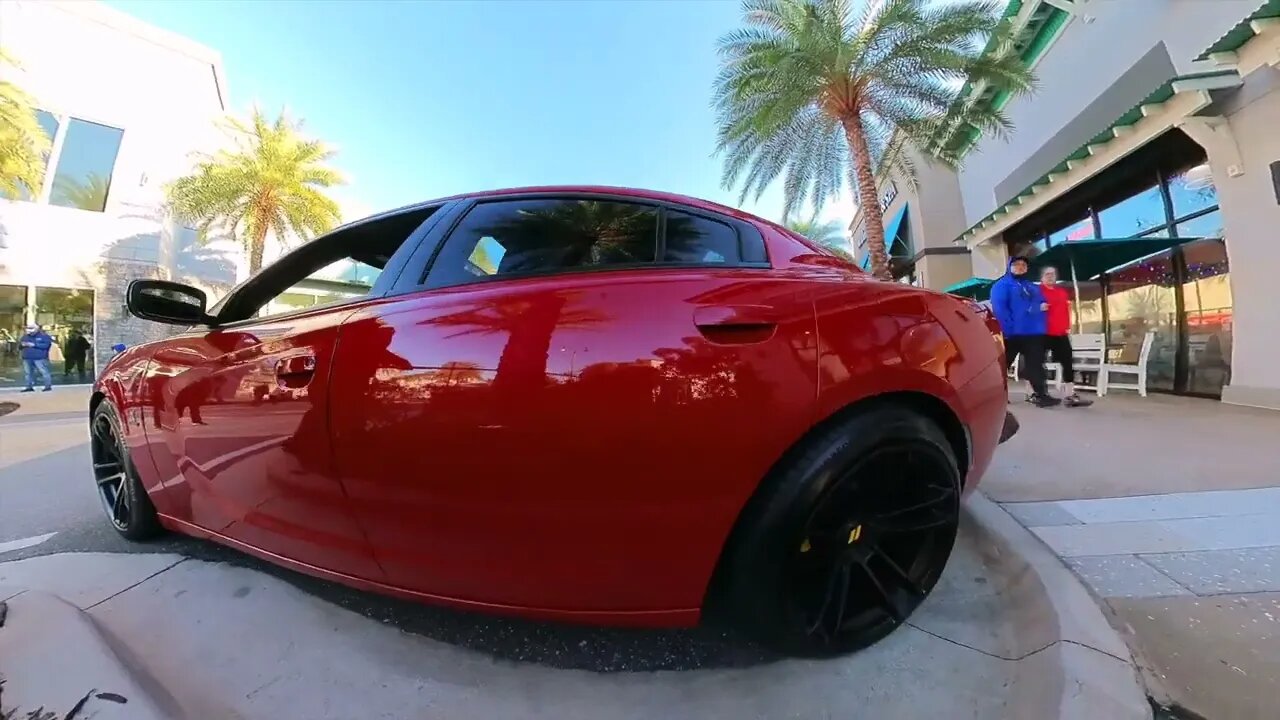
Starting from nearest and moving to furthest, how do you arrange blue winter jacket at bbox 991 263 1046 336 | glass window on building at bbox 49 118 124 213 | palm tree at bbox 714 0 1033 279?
blue winter jacket at bbox 991 263 1046 336
palm tree at bbox 714 0 1033 279
glass window on building at bbox 49 118 124 213

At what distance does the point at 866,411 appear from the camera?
1409mm

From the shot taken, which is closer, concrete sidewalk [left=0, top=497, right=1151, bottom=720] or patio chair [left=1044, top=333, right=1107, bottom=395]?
concrete sidewalk [left=0, top=497, right=1151, bottom=720]

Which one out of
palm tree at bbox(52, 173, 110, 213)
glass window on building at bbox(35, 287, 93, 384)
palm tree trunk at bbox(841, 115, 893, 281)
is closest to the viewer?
palm tree trunk at bbox(841, 115, 893, 281)

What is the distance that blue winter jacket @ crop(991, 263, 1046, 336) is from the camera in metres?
5.89

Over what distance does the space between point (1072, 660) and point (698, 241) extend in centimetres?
150

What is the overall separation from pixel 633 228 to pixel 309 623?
5.37 ft

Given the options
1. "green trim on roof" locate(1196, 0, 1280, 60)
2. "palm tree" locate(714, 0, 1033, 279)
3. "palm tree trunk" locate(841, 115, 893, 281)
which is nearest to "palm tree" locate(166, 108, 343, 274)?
"palm tree" locate(714, 0, 1033, 279)

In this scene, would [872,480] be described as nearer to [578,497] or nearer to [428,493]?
[578,497]

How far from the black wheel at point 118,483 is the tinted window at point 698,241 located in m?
2.63

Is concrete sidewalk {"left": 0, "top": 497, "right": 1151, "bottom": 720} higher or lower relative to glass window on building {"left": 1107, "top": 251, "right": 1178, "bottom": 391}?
lower

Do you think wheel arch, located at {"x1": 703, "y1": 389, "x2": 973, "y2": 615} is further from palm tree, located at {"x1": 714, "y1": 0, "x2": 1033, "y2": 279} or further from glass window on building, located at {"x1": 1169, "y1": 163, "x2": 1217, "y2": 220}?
palm tree, located at {"x1": 714, "y1": 0, "x2": 1033, "y2": 279}

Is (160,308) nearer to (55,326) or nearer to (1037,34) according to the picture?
(1037,34)

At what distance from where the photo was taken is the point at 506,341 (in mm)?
1283

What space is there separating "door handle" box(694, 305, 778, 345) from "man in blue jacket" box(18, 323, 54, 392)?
18515mm
